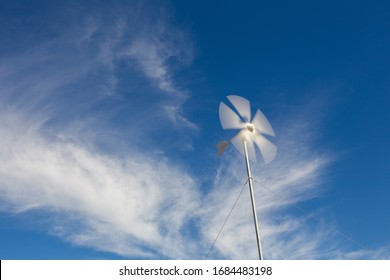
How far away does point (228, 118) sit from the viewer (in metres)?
17.4

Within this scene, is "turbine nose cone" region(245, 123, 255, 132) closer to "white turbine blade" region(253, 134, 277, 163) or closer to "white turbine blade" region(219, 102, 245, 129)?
"white turbine blade" region(219, 102, 245, 129)

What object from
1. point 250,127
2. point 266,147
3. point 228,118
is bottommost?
point 266,147

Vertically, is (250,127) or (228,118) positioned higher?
(228,118)

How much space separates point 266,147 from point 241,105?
2578mm

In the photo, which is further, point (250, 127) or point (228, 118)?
point (250, 127)

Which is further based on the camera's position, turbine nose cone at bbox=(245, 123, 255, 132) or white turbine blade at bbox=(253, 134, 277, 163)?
turbine nose cone at bbox=(245, 123, 255, 132)

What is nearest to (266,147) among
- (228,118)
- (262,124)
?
(262,124)

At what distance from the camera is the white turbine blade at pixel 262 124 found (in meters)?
17.8

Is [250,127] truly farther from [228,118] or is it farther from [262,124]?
[228,118]

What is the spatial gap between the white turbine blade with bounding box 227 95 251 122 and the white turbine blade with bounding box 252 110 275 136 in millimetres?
378

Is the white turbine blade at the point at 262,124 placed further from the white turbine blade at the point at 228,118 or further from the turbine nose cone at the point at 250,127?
the white turbine blade at the point at 228,118

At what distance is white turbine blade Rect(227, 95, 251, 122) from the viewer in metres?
17.0
